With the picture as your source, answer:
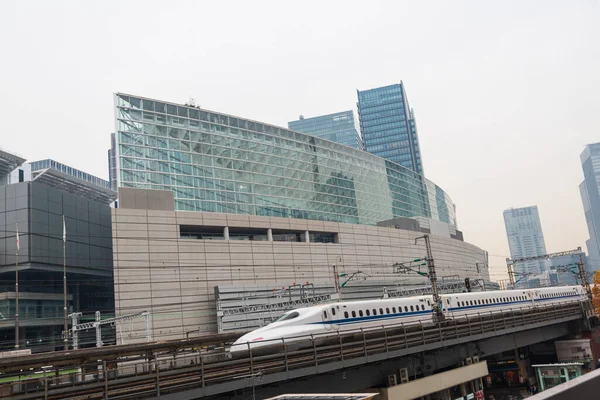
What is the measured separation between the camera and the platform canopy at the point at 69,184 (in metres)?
96.2

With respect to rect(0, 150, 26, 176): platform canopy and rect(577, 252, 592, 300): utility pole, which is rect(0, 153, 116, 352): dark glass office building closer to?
rect(0, 150, 26, 176): platform canopy

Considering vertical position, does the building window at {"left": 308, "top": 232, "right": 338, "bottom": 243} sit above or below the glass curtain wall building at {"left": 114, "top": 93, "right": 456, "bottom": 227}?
below

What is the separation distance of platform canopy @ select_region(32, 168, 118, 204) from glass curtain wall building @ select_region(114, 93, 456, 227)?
33906 millimetres

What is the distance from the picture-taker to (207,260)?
65.3 metres

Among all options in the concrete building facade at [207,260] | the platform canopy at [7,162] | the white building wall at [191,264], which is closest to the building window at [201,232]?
the concrete building facade at [207,260]

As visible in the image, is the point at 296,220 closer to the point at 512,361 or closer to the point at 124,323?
the point at 124,323

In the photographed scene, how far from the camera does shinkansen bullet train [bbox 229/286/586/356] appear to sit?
2689cm

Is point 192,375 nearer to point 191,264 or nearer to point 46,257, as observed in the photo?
point 191,264

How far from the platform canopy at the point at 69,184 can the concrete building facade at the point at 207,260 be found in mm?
41209

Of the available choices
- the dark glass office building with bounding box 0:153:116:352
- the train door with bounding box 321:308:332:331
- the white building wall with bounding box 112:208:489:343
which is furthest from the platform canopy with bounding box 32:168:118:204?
the train door with bounding box 321:308:332:331

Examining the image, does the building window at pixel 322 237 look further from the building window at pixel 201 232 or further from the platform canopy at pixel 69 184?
the platform canopy at pixel 69 184

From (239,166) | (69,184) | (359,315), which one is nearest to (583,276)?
(359,315)

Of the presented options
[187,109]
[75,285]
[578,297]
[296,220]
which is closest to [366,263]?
[296,220]

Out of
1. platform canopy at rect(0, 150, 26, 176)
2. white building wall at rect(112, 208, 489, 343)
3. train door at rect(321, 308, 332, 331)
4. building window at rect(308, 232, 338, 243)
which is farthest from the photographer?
platform canopy at rect(0, 150, 26, 176)
